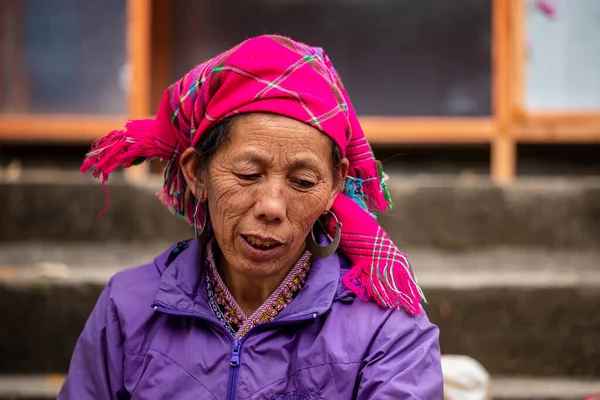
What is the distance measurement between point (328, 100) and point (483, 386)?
138 centimetres

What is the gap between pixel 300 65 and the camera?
182cm

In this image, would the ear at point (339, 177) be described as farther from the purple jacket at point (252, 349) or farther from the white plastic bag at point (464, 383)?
the white plastic bag at point (464, 383)

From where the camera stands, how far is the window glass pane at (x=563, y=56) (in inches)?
183

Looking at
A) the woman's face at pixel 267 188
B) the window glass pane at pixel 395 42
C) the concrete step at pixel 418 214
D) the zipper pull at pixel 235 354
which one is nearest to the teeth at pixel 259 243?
the woman's face at pixel 267 188

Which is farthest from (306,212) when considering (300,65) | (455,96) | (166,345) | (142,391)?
(455,96)

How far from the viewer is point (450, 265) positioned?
12.1ft

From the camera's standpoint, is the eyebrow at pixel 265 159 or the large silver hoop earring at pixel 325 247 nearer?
the eyebrow at pixel 265 159

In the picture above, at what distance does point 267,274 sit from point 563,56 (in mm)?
3599

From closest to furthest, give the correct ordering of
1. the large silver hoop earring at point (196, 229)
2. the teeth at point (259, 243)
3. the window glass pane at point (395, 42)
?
the teeth at point (259, 243)
the large silver hoop earring at point (196, 229)
the window glass pane at point (395, 42)

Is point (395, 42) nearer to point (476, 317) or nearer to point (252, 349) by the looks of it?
point (476, 317)

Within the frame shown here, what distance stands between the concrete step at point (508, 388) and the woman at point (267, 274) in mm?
1238

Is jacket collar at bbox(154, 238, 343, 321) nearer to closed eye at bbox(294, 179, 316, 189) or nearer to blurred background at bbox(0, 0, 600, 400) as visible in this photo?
closed eye at bbox(294, 179, 316, 189)

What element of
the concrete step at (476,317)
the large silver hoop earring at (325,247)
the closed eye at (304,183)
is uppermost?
the closed eye at (304,183)

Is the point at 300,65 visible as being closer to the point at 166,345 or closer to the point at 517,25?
the point at 166,345
